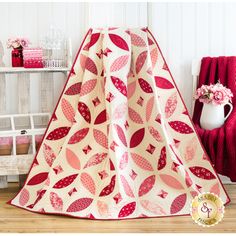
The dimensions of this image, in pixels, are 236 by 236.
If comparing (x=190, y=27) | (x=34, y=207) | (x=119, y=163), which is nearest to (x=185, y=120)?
(x=119, y=163)

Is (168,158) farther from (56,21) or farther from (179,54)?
(56,21)

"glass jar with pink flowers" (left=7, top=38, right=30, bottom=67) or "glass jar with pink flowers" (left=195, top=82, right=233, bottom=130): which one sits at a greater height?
"glass jar with pink flowers" (left=7, top=38, right=30, bottom=67)

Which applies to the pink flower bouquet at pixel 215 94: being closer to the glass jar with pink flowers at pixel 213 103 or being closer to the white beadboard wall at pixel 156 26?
the glass jar with pink flowers at pixel 213 103

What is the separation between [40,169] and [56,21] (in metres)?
1.11

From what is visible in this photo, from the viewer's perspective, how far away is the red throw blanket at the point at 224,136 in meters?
3.26

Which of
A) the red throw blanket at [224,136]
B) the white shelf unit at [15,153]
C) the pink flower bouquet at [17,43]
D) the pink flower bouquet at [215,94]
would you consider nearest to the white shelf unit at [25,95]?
the white shelf unit at [15,153]

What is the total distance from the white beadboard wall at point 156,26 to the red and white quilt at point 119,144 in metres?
0.40

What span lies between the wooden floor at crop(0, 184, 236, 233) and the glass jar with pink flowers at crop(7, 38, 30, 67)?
108 cm

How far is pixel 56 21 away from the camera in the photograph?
12.3ft

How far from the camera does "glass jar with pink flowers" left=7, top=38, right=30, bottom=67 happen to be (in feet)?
11.5

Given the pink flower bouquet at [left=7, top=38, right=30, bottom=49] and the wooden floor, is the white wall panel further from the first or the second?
the wooden floor

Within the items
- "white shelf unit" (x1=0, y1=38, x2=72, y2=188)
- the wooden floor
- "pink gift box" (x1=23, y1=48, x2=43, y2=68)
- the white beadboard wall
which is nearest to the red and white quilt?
the wooden floor

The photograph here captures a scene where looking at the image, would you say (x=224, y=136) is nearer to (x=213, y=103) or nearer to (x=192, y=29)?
(x=213, y=103)

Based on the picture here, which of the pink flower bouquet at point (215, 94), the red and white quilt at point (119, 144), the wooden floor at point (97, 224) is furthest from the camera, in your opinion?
the pink flower bouquet at point (215, 94)
